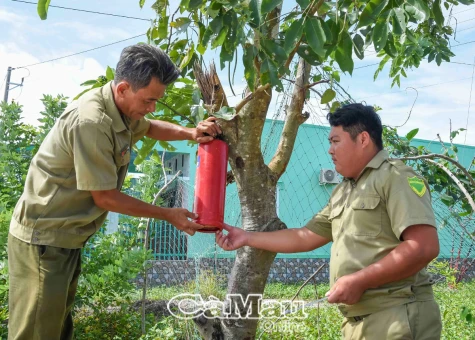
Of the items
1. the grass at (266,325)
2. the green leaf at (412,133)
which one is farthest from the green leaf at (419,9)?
the grass at (266,325)

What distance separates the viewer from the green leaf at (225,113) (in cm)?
251

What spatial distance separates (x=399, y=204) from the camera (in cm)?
219

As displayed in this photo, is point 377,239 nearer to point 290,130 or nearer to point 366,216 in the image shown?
point 366,216

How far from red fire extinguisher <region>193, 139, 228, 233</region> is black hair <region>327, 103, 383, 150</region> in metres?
0.60

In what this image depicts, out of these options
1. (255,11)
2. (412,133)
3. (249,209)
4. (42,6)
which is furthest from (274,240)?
(412,133)

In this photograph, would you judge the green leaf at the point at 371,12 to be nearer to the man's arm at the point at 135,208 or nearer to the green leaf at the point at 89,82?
the man's arm at the point at 135,208

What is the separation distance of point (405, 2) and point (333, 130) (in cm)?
76

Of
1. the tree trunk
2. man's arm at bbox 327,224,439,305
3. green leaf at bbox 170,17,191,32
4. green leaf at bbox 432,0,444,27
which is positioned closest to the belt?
man's arm at bbox 327,224,439,305

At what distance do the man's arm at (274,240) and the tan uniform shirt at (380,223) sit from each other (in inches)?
11.7

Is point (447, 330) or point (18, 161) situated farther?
point (447, 330)

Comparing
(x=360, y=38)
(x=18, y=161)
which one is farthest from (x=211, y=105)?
(x=18, y=161)

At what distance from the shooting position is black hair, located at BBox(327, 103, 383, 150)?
243 cm

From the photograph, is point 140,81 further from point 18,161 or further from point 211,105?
point 18,161

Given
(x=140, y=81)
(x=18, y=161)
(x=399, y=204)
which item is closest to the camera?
(x=399, y=204)
